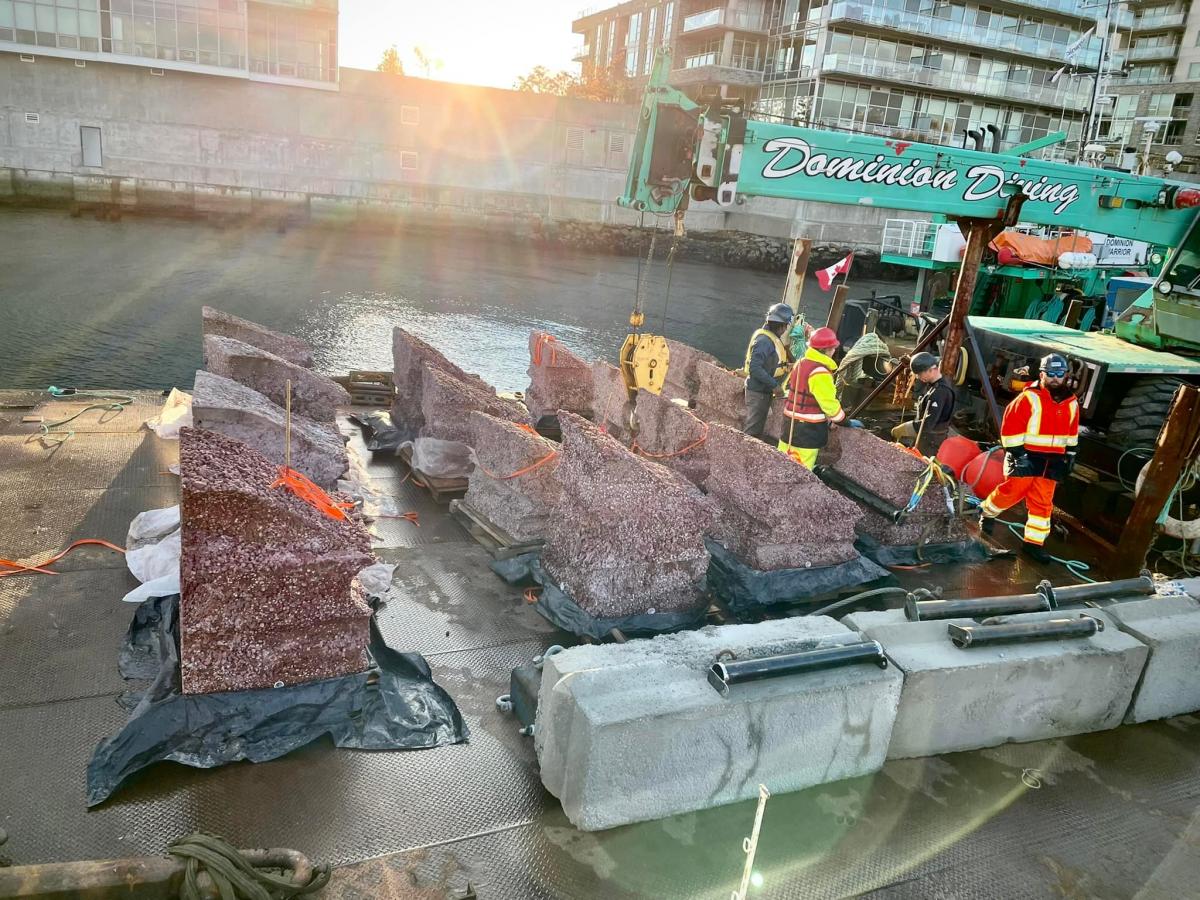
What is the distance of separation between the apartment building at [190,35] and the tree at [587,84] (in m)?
21.3

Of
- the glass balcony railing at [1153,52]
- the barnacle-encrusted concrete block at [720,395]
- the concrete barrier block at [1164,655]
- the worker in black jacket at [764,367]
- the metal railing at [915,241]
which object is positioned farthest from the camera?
the glass balcony railing at [1153,52]

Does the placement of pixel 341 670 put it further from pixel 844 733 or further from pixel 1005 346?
pixel 1005 346

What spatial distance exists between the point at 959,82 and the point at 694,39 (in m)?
18.5

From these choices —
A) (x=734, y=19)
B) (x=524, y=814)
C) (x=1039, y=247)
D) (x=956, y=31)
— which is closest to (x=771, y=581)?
(x=524, y=814)

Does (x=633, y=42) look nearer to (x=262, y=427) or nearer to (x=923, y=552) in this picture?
(x=923, y=552)

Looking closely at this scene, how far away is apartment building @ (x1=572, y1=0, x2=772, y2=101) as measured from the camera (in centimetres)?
5572

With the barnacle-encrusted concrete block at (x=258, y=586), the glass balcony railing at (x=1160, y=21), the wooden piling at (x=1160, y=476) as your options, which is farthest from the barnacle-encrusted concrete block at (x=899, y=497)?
the glass balcony railing at (x=1160, y=21)

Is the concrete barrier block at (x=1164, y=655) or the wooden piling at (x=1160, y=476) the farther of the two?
the wooden piling at (x=1160, y=476)

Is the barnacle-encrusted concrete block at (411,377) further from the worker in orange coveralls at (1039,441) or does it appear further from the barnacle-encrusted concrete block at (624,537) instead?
the worker in orange coveralls at (1039,441)

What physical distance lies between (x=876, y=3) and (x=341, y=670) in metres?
55.6

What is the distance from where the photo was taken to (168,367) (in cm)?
2070

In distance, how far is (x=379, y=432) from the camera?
1092 centimetres

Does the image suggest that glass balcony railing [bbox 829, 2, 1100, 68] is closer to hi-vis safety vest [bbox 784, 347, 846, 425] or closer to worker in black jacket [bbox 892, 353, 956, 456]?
worker in black jacket [bbox 892, 353, 956, 456]

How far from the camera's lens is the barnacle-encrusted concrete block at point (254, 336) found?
37.2 feet
